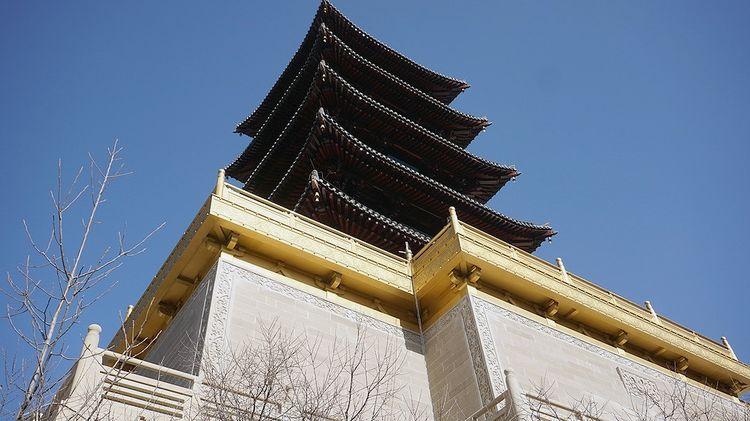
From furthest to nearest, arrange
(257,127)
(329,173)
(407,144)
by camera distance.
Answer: (257,127) < (407,144) < (329,173)

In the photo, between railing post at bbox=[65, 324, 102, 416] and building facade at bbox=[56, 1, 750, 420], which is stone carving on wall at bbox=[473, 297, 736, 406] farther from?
railing post at bbox=[65, 324, 102, 416]

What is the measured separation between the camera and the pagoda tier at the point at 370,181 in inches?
875

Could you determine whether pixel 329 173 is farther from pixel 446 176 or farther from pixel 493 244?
pixel 493 244

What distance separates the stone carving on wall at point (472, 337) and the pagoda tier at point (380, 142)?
1368 cm

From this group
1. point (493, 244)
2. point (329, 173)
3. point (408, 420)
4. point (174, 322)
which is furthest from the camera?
point (329, 173)

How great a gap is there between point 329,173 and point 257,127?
11881 millimetres

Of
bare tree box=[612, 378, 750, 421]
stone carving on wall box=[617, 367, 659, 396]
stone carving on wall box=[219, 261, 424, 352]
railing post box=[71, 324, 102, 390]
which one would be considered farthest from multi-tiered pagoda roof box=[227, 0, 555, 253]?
railing post box=[71, 324, 102, 390]

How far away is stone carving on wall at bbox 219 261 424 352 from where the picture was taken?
12273 millimetres

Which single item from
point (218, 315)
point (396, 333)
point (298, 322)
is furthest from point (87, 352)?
point (396, 333)

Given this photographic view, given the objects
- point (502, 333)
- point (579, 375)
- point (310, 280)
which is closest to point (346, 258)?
point (310, 280)

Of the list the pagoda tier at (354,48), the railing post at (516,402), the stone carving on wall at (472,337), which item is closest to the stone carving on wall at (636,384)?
the stone carving on wall at (472,337)

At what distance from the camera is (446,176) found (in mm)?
27984

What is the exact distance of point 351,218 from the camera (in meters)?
20.0

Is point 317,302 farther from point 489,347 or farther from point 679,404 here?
point 679,404
